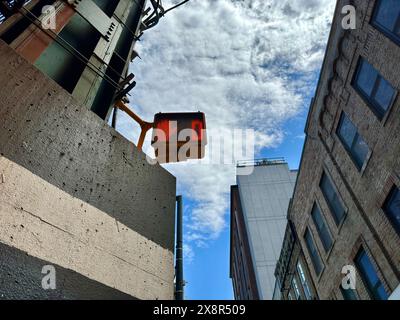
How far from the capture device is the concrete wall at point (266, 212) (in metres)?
30.2

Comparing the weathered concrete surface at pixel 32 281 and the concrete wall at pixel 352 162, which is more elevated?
the concrete wall at pixel 352 162

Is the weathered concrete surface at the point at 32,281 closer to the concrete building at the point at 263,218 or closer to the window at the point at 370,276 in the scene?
the window at the point at 370,276

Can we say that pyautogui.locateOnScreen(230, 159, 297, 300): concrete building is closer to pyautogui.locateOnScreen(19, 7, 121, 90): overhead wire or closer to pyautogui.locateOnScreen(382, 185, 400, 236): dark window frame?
pyautogui.locateOnScreen(382, 185, 400, 236): dark window frame

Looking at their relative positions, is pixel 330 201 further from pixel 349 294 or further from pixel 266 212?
pixel 266 212

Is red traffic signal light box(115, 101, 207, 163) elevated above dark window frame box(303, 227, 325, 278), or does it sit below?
below

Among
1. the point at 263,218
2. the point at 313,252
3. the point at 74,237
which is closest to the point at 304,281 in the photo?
the point at 313,252

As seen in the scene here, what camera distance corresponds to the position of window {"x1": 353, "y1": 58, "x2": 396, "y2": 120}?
8.39m

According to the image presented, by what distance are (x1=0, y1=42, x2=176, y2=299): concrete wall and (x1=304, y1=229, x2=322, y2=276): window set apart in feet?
41.2

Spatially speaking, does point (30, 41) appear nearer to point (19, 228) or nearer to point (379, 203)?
point (19, 228)

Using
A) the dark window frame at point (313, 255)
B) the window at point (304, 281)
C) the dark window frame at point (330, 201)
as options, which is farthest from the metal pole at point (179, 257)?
the window at point (304, 281)

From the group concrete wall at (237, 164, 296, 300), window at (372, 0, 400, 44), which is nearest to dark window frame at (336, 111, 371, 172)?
window at (372, 0, 400, 44)

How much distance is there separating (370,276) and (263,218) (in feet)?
81.5

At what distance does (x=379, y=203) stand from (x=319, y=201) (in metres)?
4.24

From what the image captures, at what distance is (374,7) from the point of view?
8.55 meters
